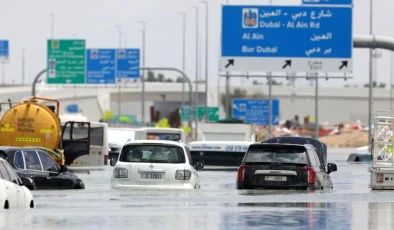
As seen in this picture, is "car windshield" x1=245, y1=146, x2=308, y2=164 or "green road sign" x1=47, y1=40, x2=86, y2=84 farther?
"green road sign" x1=47, y1=40, x2=86, y2=84

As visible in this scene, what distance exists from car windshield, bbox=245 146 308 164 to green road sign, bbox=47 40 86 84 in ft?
A: 163

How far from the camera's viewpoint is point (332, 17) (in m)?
51.5

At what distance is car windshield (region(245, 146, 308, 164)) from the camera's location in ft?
91.1

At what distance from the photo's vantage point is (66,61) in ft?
254

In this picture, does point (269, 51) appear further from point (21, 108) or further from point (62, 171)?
point (62, 171)

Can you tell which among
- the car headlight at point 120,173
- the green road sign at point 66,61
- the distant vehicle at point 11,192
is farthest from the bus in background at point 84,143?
the distant vehicle at point 11,192

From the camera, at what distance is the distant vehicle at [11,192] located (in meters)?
21.4

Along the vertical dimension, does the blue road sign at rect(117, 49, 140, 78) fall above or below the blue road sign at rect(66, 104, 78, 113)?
above

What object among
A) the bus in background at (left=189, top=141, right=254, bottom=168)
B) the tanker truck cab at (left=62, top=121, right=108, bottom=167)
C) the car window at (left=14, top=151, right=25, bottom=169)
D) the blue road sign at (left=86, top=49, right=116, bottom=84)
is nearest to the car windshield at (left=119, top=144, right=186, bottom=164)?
the car window at (left=14, top=151, right=25, bottom=169)

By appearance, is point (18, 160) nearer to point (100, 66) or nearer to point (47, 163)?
point (47, 163)

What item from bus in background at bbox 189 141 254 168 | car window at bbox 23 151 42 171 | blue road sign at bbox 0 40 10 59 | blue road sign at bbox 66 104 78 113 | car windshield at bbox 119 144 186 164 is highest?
blue road sign at bbox 0 40 10 59

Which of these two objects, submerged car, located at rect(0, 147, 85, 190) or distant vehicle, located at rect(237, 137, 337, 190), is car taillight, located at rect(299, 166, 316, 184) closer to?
distant vehicle, located at rect(237, 137, 337, 190)

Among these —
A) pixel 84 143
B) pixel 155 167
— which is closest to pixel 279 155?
pixel 155 167

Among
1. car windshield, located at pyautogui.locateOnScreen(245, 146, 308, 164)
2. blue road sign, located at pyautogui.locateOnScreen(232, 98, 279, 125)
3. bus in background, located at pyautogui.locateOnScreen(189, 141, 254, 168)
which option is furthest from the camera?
blue road sign, located at pyautogui.locateOnScreen(232, 98, 279, 125)
